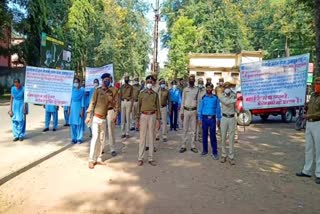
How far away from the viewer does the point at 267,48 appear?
5747 cm

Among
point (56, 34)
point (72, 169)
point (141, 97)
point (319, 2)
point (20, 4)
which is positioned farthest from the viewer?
point (56, 34)

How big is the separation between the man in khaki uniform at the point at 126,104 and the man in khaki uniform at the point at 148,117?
413 centimetres

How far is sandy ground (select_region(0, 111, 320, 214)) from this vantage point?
6492 millimetres

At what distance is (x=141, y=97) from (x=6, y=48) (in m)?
29.7

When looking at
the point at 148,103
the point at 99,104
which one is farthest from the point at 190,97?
the point at 99,104

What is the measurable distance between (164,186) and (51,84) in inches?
238

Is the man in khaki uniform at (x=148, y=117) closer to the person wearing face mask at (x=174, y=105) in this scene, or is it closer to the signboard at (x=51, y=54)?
the person wearing face mask at (x=174, y=105)

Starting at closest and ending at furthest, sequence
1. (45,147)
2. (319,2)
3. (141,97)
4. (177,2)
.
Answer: (141,97), (45,147), (319,2), (177,2)

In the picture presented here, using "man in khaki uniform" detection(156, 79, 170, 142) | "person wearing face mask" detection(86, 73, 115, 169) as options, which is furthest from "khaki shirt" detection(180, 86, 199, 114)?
"person wearing face mask" detection(86, 73, 115, 169)

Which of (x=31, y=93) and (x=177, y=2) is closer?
(x=31, y=93)

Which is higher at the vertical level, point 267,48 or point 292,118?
point 267,48

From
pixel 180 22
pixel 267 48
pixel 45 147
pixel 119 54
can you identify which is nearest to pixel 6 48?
pixel 180 22

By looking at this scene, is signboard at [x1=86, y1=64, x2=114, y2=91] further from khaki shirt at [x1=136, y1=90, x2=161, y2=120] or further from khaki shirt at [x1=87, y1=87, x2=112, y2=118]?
khaki shirt at [x1=87, y1=87, x2=112, y2=118]

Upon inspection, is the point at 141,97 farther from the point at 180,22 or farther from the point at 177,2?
the point at 177,2
